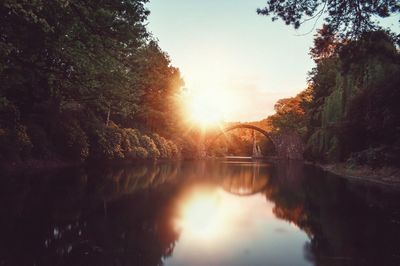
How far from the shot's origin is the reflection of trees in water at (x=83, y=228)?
4156mm

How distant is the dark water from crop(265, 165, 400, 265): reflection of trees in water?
0.02m

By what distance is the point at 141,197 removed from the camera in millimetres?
9305

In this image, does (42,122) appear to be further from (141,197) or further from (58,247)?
(58,247)

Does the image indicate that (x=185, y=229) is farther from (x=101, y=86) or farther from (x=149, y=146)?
(x=149, y=146)

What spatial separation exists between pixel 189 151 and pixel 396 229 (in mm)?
42461

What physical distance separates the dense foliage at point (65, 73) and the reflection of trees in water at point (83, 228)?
3.94 m

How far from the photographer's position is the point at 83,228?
5.57 m

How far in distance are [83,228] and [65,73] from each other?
32.7 feet

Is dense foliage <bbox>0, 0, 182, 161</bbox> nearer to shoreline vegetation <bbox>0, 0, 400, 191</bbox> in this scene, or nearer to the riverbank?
shoreline vegetation <bbox>0, 0, 400, 191</bbox>

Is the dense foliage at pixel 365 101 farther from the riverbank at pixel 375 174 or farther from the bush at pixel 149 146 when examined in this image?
the bush at pixel 149 146

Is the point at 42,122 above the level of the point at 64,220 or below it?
above

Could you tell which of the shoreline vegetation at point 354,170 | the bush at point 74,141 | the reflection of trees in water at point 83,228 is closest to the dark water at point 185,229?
the reflection of trees in water at point 83,228

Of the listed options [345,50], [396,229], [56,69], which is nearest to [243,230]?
[396,229]

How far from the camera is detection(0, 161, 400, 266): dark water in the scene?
14.3 feet
